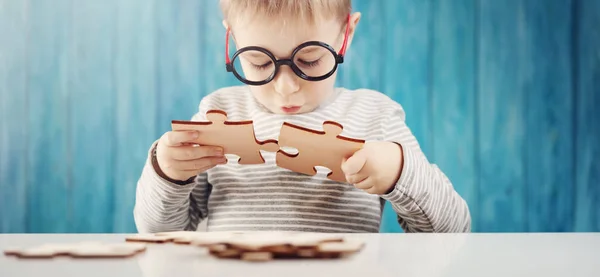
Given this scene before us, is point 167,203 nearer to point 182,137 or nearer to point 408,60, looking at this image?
point 182,137

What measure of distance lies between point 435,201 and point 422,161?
7 cm

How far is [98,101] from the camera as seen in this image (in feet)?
6.59

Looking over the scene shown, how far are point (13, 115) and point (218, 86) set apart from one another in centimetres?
66

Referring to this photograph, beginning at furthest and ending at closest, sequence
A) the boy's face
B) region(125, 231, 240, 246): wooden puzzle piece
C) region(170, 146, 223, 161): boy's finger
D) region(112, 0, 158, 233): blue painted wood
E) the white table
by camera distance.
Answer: region(112, 0, 158, 233): blue painted wood → the boy's face → region(170, 146, 223, 161): boy's finger → region(125, 231, 240, 246): wooden puzzle piece → the white table

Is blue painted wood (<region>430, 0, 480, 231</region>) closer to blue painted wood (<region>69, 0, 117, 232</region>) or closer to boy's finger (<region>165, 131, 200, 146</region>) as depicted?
blue painted wood (<region>69, 0, 117, 232</region>)

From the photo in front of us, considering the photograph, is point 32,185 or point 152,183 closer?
point 152,183

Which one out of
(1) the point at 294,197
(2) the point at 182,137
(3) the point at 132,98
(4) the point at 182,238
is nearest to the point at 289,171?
(1) the point at 294,197

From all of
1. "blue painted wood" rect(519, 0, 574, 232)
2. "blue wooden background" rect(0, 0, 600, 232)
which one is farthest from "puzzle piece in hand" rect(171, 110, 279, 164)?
"blue painted wood" rect(519, 0, 574, 232)

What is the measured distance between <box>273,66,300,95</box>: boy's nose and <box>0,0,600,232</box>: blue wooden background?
97 cm

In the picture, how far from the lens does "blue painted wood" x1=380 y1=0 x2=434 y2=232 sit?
1.99 metres

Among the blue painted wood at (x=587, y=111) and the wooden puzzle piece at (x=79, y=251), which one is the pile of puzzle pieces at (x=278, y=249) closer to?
the wooden puzzle piece at (x=79, y=251)

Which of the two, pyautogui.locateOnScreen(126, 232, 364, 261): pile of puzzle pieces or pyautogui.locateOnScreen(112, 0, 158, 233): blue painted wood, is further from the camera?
pyautogui.locateOnScreen(112, 0, 158, 233): blue painted wood

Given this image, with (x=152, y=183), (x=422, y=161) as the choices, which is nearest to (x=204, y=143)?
(x=152, y=183)

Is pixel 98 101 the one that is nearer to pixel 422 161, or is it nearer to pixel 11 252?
pixel 422 161
